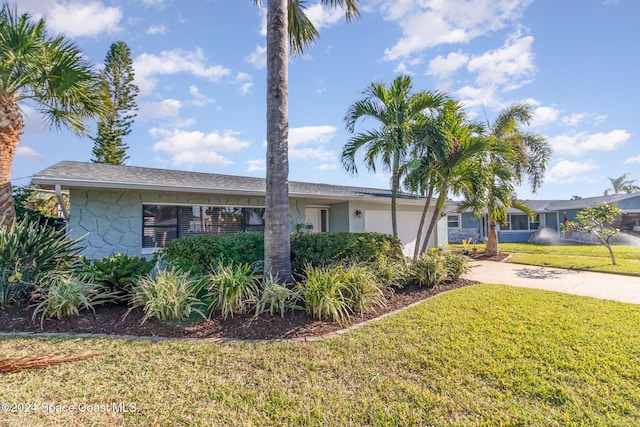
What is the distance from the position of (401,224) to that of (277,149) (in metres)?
10.1

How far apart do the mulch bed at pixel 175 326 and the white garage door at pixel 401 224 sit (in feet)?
26.6

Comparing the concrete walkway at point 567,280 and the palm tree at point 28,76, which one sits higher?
the palm tree at point 28,76

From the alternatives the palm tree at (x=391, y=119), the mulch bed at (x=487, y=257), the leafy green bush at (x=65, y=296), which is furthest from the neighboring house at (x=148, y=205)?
the mulch bed at (x=487, y=257)

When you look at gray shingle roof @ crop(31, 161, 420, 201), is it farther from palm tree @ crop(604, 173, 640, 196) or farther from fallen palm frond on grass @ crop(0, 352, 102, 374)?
palm tree @ crop(604, 173, 640, 196)

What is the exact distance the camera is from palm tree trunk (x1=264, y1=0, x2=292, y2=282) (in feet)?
18.2

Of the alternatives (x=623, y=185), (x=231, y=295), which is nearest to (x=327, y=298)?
(x=231, y=295)

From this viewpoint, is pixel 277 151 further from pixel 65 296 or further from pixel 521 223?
pixel 521 223

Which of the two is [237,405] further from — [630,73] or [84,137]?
[630,73]

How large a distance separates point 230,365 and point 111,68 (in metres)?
25.6

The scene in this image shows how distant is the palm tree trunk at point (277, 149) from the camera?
555cm

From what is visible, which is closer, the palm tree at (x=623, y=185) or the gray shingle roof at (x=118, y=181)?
the gray shingle roof at (x=118, y=181)

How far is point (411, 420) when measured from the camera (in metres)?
2.42

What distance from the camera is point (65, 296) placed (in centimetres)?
485

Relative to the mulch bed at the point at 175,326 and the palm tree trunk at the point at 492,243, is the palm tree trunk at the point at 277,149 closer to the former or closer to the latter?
the mulch bed at the point at 175,326
